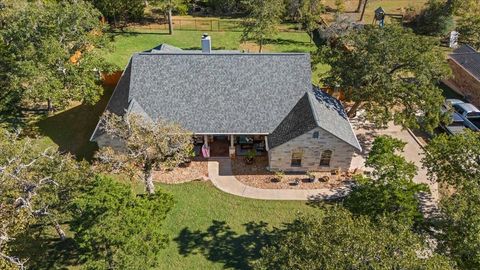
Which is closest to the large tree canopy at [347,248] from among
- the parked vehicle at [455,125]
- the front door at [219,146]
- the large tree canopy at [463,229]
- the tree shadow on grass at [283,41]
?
the large tree canopy at [463,229]

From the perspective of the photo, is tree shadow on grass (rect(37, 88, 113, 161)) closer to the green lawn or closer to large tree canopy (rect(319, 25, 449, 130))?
the green lawn

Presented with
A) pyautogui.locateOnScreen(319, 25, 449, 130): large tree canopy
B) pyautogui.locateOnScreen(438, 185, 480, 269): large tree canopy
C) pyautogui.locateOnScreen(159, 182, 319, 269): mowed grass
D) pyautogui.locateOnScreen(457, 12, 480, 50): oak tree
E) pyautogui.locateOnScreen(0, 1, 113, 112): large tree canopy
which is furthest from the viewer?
pyautogui.locateOnScreen(457, 12, 480, 50): oak tree

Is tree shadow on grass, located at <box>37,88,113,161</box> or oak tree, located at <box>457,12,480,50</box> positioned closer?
tree shadow on grass, located at <box>37,88,113,161</box>

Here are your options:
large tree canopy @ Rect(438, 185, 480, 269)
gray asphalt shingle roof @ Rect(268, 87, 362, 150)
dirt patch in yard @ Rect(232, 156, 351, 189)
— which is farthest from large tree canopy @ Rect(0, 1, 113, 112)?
large tree canopy @ Rect(438, 185, 480, 269)

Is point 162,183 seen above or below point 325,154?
below

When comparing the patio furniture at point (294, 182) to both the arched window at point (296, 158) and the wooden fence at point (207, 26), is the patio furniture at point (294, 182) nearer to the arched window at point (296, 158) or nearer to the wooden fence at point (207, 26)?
the arched window at point (296, 158)

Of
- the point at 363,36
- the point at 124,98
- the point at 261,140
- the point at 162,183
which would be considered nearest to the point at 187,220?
the point at 162,183

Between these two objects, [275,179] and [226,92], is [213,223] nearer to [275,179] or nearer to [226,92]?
[275,179]

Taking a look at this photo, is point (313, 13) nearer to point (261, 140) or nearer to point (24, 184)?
point (261, 140)
